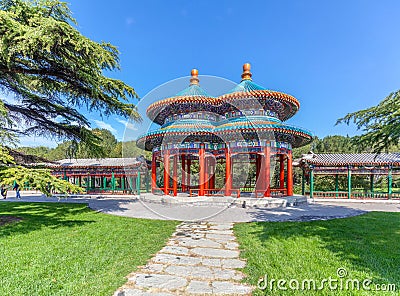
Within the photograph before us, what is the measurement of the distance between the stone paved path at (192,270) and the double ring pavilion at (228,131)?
6639 mm

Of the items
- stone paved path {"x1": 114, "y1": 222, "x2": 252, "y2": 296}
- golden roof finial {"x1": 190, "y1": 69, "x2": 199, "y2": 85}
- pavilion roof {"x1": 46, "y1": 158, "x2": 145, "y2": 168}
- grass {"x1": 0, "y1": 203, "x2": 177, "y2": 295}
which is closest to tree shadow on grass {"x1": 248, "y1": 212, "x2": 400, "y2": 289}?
stone paved path {"x1": 114, "y1": 222, "x2": 252, "y2": 296}

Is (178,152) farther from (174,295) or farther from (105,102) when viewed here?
(174,295)

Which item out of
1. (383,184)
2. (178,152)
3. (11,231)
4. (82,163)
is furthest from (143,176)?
(383,184)

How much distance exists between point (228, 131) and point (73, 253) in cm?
853

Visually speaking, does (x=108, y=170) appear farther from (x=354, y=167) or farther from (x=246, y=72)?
(x=354, y=167)

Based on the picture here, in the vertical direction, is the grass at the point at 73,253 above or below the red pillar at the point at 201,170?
below

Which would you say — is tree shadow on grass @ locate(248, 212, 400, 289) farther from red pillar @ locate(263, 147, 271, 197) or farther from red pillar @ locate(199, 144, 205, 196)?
red pillar @ locate(199, 144, 205, 196)

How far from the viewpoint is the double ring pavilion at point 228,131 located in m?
11.5

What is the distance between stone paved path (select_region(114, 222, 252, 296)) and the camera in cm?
303

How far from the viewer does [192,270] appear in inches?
146

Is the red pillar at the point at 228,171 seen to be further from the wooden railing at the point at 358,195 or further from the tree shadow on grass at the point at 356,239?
the wooden railing at the point at 358,195

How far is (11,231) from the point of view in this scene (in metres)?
6.20

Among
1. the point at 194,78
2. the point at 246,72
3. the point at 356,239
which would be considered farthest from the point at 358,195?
the point at 194,78

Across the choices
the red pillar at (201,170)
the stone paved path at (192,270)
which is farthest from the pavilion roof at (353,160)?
the stone paved path at (192,270)
